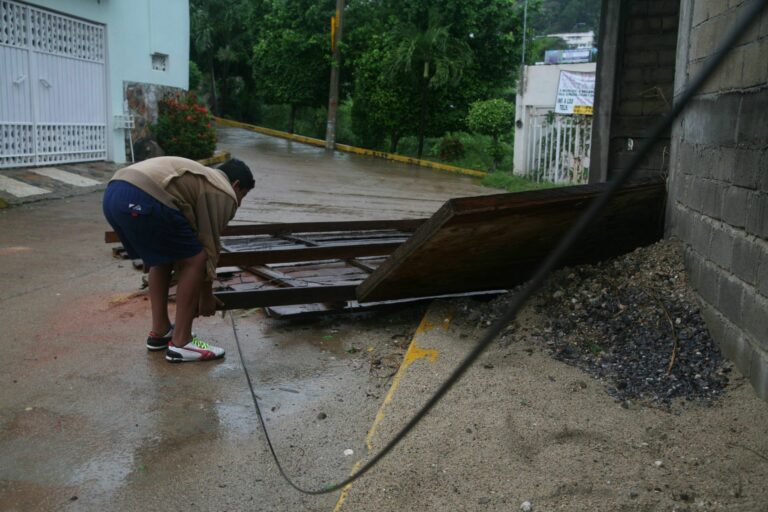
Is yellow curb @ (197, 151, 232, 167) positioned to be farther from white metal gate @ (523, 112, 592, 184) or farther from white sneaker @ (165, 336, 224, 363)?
A: white sneaker @ (165, 336, 224, 363)

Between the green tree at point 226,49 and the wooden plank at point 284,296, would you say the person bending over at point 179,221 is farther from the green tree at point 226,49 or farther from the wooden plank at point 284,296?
the green tree at point 226,49

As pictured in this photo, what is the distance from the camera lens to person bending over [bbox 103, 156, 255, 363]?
3916 mm

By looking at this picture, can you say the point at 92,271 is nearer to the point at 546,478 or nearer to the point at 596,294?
the point at 596,294

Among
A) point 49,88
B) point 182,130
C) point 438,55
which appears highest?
point 438,55

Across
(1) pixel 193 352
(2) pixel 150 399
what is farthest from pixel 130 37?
(2) pixel 150 399

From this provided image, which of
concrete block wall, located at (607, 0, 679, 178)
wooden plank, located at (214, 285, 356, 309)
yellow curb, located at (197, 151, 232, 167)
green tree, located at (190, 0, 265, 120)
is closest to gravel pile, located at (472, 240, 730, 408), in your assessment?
wooden plank, located at (214, 285, 356, 309)

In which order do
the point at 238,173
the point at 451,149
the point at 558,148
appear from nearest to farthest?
the point at 238,173
the point at 558,148
the point at 451,149

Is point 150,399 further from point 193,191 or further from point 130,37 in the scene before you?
point 130,37

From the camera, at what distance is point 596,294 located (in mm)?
4395

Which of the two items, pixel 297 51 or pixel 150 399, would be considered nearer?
pixel 150 399

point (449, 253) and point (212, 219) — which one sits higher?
point (212, 219)

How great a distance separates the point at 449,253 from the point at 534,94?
13576 mm

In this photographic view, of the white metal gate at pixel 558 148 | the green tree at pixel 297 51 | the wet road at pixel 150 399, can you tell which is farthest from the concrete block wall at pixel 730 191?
the green tree at pixel 297 51

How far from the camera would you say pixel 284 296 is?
4.82 metres
